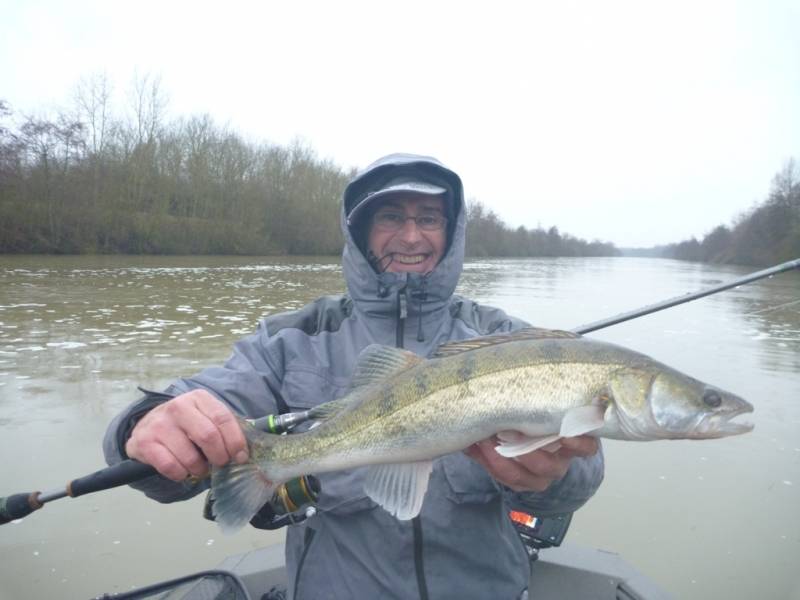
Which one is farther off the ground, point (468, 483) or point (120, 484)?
point (120, 484)

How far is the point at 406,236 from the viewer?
10.9ft

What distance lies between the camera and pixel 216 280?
2300 cm

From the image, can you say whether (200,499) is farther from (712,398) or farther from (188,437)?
(712,398)

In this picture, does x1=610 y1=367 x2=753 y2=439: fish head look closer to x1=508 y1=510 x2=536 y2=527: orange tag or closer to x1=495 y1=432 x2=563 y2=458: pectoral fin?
x1=495 y1=432 x2=563 y2=458: pectoral fin

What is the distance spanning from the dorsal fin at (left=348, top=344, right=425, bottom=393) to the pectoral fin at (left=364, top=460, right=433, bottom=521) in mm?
364

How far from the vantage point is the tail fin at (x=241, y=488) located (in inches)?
81.5

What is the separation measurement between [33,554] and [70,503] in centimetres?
63

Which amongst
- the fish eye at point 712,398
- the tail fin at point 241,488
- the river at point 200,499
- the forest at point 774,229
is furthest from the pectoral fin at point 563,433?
the forest at point 774,229

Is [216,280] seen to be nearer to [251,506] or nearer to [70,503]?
[70,503]

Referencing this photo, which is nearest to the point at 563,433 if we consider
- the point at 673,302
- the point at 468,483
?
the point at 468,483

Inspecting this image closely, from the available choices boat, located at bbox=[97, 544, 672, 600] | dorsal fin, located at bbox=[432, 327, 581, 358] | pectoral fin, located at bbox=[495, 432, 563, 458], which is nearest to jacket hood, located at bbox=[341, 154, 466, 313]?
dorsal fin, located at bbox=[432, 327, 581, 358]

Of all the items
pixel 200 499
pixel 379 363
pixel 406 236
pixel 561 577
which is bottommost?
pixel 200 499

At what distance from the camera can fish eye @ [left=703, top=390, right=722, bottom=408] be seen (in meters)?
2.17

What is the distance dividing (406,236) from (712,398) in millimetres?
1811
